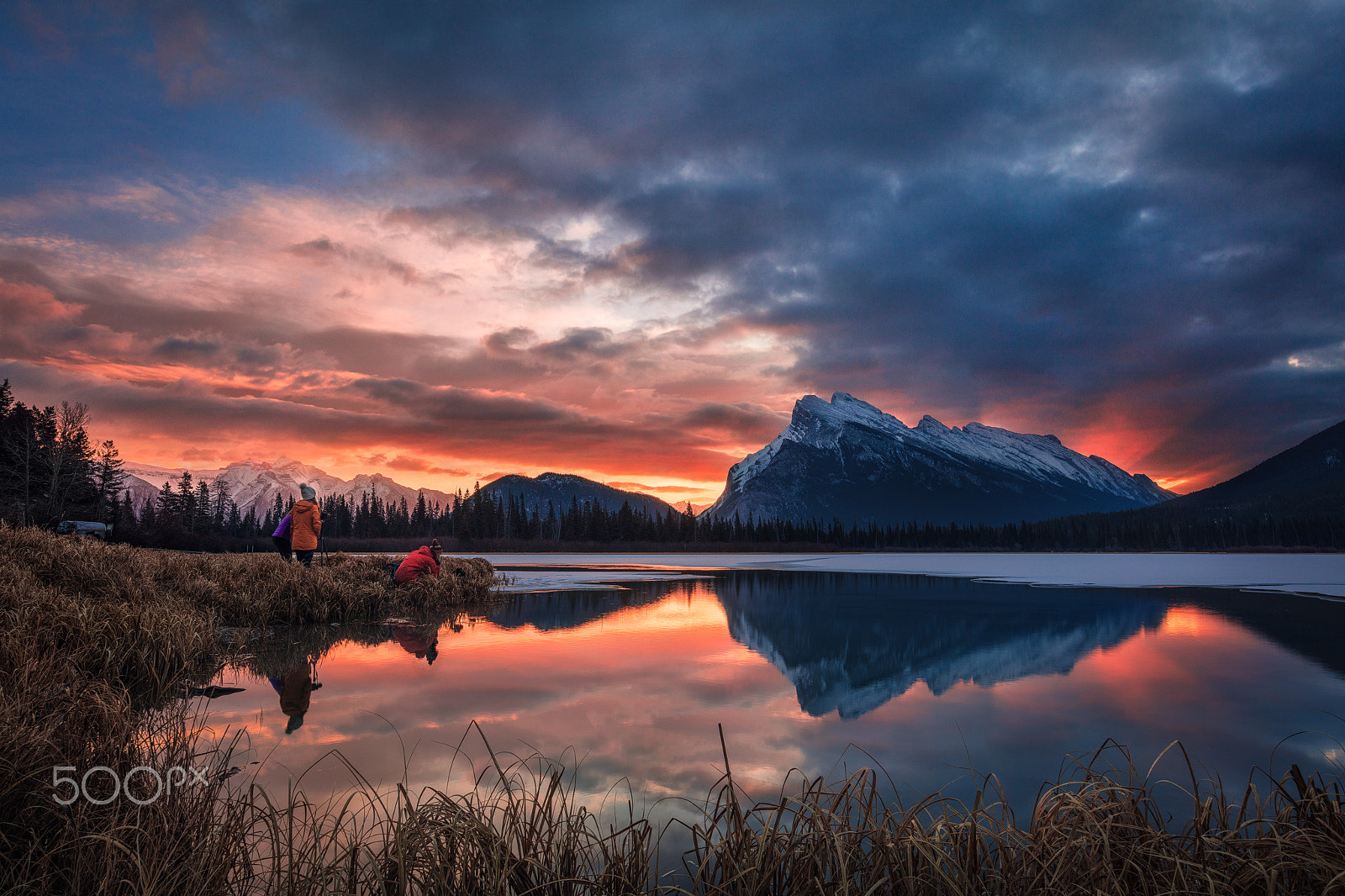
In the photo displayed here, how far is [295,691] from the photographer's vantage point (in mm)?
7863

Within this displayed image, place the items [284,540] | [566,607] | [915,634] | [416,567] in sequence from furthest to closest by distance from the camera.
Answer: [284,540] < [416,567] < [566,607] < [915,634]

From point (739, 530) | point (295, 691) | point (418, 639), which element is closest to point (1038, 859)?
point (295, 691)

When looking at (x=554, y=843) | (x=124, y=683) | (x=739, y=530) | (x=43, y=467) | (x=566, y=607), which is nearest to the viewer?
(x=554, y=843)

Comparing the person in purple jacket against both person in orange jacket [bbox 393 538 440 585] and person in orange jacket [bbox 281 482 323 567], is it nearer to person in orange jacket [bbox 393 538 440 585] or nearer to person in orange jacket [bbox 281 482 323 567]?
person in orange jacket [bbox 281 482 323 567]

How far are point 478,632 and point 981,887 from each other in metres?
11.4

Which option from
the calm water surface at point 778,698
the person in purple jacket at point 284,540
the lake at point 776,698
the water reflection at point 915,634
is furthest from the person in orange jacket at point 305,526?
the water reflection at point 915,634

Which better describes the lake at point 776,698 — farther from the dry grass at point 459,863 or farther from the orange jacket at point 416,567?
the orange jacket at point 416,567

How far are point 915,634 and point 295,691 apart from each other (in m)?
11.8

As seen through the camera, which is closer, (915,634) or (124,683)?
(124,683)

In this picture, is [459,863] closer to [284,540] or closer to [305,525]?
[305,525]

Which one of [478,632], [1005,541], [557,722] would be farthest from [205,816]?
[1005,541]

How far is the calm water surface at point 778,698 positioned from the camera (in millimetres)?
5691

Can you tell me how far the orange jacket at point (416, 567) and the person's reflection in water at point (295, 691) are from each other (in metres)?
8.04

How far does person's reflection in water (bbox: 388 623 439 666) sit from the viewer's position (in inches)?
416
